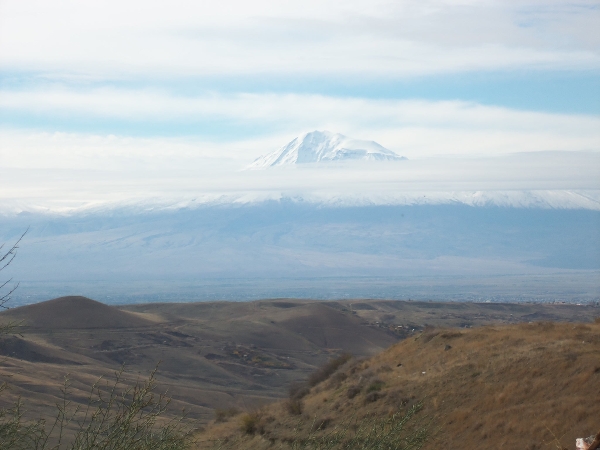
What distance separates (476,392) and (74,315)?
51899mm

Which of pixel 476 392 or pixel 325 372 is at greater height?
Result: pixel 476 392

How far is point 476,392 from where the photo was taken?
65.4ft

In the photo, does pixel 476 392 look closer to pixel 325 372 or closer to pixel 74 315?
pixel 325 372

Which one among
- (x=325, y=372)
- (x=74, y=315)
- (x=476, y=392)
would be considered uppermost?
(x=476, y=392)

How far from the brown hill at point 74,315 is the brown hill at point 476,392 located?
39.5 metres

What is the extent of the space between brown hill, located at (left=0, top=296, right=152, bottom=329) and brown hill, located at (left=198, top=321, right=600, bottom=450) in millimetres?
39496

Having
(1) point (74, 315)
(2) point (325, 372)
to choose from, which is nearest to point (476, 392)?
(2) point (325, 372)

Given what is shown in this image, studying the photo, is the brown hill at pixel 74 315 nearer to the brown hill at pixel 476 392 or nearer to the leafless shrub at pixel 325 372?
the leafless shrub at pixel 325 372

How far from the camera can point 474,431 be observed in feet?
58.0

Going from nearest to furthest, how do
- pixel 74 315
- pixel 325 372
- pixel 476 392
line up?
pixel 476 392, pixel 325 372, pixel 74 315

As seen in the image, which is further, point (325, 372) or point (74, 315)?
point (74, 315)

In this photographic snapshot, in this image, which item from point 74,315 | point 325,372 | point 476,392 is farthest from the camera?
point 74,315

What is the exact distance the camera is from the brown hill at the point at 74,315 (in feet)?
203

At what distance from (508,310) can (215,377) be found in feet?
183
